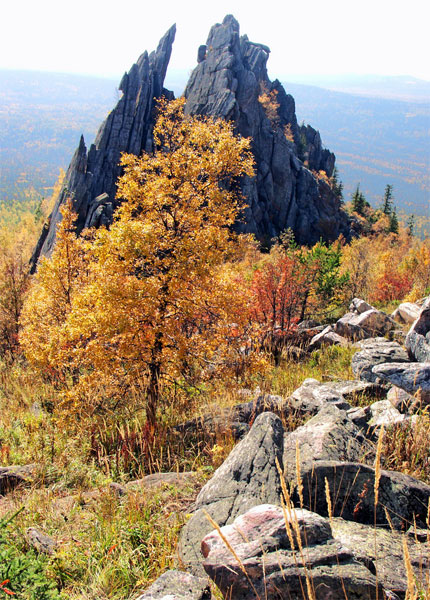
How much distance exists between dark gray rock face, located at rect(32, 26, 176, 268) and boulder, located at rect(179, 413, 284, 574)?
53228 mm

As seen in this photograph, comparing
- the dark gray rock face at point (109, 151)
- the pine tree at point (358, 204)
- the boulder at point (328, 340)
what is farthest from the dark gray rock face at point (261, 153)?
the boulder at point (328, 340)

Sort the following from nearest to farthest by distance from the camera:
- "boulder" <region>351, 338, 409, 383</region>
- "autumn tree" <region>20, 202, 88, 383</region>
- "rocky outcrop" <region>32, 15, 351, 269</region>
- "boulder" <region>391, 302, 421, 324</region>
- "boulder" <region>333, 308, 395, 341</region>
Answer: "boulder" <region>351, 338, 409, 383</region> < "autumn tree" <region>20, 202, 88, 383</region> < "boulder" <region>333, 308, 395, 341</region> < "boulder" <region>391, 302, 421, 324</region> < "rocky outcrop" <region>32, 15, 351, 269</region>

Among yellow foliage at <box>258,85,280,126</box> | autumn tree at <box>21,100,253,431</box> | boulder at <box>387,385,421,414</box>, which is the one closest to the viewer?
boulder at <box>387,385,421,414</box>

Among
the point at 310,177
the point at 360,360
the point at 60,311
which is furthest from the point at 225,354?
the point at 310,177

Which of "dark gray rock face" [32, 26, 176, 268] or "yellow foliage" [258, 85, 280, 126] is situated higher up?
"yellow foliage" [258, 85, 280, 126]

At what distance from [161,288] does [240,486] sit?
4.48m

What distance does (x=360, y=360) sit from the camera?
863 centimetres

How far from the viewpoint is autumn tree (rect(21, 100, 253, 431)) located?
6.98m

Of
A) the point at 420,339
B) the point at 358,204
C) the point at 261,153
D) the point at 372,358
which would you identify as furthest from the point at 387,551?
the point at 358,204

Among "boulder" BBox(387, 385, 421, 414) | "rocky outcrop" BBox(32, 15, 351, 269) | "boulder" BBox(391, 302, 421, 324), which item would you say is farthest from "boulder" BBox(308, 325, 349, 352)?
"rocky outcrop" BBox(32, 15, 351, 269)

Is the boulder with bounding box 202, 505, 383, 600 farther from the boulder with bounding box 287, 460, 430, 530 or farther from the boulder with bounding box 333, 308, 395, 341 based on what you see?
the boulder with bounding box 333, 308, 395, 341

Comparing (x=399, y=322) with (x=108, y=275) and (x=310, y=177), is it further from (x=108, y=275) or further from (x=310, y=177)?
(x=310, y=177)

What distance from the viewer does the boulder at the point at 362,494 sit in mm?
3389

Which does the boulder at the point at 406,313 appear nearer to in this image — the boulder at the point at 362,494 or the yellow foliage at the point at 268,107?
the boulder at the point at 362,494
